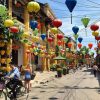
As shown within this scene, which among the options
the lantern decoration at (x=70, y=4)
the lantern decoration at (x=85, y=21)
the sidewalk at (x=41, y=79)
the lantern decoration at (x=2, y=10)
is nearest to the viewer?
the lantern decoration at (x=70, y=4)

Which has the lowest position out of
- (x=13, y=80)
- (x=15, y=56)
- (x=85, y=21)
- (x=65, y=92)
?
(x=65, y=92)

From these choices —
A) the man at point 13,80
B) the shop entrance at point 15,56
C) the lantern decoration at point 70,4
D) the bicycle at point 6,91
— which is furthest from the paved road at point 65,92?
the shop entrance at point 15,56

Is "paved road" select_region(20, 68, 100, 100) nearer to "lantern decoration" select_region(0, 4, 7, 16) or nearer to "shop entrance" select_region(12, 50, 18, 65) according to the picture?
"lantern decoration" select_region(0, 4, 7, 16)

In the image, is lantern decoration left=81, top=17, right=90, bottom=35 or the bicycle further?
lantern decoration left=81, top=17, right=90, bottom=35

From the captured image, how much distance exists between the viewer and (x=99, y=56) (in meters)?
72.8

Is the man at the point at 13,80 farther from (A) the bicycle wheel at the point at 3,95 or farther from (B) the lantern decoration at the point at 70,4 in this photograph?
(B) the lantern decoration at the point at 70,4

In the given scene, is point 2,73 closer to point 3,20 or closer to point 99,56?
point 3,20

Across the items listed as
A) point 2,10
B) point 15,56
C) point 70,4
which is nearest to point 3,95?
point 2,10

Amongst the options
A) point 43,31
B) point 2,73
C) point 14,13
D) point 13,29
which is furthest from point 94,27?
point 43,31

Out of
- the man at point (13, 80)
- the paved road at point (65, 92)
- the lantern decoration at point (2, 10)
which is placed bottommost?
the paved road at point (65, 92)

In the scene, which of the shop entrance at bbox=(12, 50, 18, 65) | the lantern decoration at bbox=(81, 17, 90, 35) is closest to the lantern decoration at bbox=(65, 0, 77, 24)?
the lantern decoration at bbox=(81, 17, 90, 35)

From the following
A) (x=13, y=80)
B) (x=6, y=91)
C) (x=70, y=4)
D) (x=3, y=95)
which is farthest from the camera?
(x=70, y=4)

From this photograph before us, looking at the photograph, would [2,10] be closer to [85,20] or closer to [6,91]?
[6,91]

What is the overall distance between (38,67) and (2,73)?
30188 millimetres
